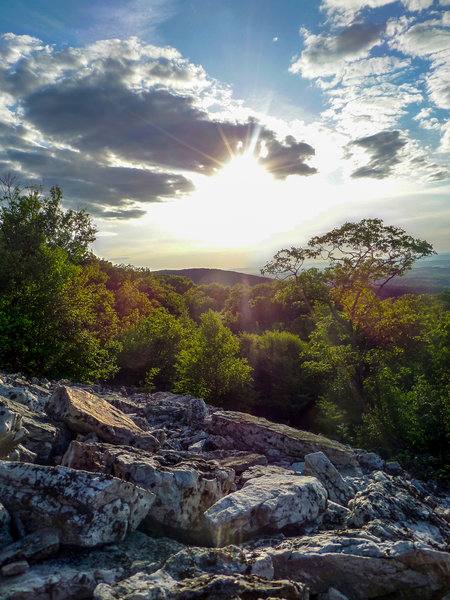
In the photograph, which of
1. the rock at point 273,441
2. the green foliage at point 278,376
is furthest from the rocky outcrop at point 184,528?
the green foliage at point 278,376

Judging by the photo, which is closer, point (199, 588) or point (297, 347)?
point (199, 588)

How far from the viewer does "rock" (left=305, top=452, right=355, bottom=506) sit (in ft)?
21.1

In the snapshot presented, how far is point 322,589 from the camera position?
13.9ft

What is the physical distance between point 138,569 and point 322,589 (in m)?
2.16

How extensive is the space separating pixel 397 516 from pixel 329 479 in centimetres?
125

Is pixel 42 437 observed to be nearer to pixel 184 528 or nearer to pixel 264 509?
pixel 184 528

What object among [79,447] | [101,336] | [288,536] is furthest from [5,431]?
[101,336]

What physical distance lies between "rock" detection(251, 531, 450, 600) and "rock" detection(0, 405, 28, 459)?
3.65 meters

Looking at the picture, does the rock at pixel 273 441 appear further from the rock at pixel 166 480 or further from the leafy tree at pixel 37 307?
the leafy tree at pixel 37 307

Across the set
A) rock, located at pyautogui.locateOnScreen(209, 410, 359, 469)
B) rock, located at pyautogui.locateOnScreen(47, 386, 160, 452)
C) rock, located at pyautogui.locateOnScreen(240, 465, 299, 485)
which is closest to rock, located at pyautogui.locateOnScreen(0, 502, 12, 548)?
rock, located at pyautogui.locateOnScreen(47, 386, 160, 452)

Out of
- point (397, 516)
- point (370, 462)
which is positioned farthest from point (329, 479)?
point (370, 462)

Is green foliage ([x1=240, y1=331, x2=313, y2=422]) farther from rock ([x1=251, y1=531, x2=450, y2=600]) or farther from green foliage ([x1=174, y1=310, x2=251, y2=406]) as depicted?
rock ([x1=251, y1=531, x2=450, y2=600])

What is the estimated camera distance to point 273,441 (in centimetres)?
905

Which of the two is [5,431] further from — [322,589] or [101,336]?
[101,336]
